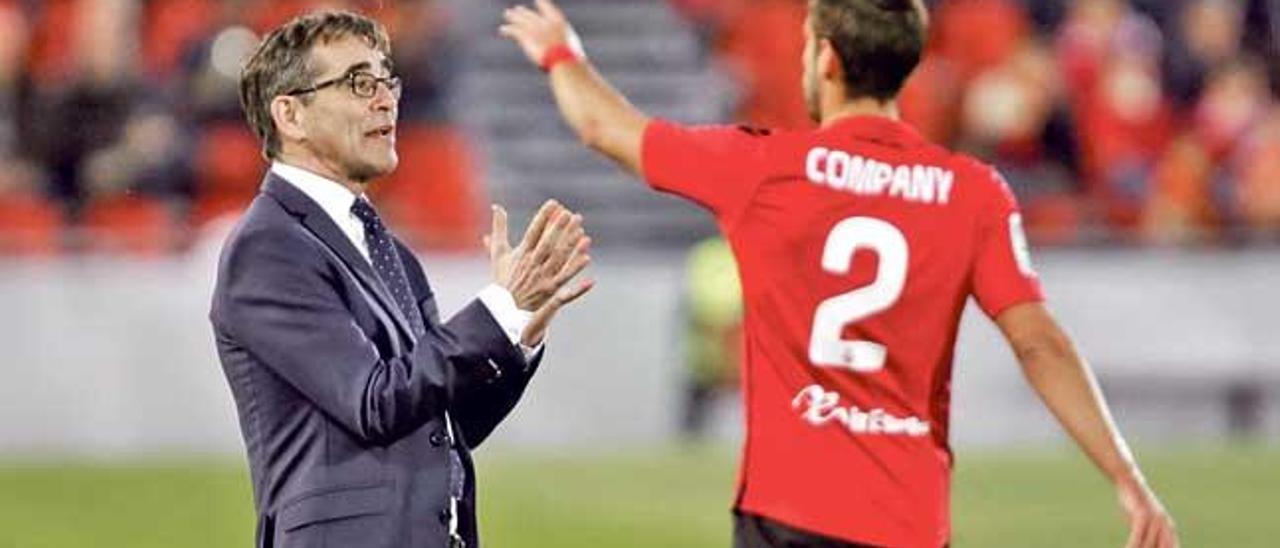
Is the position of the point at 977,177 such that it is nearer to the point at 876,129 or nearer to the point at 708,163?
the point at 876,129

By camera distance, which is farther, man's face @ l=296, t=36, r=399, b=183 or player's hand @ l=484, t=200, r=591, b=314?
man's face @ l=296, t=36, r=399, b=183

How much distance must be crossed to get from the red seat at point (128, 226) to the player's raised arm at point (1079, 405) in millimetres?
10900

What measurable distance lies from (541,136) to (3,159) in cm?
426

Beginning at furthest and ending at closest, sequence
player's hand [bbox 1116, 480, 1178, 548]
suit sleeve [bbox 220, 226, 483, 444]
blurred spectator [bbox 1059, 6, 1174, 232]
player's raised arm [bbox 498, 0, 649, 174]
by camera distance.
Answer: blurred spectator [bbox 1059, 6, 1174, 232]
player's raised arm [bbox 498, 0, 649, 174]
player's hand [bbox 1116, 480, 1178, 548]
suit sleeve [bbox 220, 226, 483, 444]

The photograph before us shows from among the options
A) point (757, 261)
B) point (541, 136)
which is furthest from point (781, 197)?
point (541, 136)

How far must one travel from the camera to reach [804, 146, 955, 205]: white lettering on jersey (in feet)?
23.8

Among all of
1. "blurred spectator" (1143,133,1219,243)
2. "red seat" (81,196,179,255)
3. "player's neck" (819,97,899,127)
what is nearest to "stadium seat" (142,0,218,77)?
"red seat" (81,196,179,255)

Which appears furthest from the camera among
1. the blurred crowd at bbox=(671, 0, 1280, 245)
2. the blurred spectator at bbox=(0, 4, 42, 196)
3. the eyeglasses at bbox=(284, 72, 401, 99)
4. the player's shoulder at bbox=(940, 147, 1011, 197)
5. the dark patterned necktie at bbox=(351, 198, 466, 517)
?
the blurred crowd at bbox=(671, 0, 1280, 245)

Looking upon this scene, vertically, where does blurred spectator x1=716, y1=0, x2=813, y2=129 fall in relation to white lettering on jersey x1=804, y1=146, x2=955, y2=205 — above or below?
below

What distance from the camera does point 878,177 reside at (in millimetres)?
7273

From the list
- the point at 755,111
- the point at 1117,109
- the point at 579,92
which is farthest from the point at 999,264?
the point at 755,111

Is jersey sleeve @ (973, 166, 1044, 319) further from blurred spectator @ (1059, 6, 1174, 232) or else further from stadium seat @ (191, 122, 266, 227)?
blurred spectator @ (1059, 6, 1174, 232)

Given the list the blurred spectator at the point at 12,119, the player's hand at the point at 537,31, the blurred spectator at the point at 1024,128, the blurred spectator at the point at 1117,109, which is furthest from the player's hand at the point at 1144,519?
the blurred spectator at the point at 1117,109

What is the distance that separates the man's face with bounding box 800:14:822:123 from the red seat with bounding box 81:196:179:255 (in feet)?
34.8
